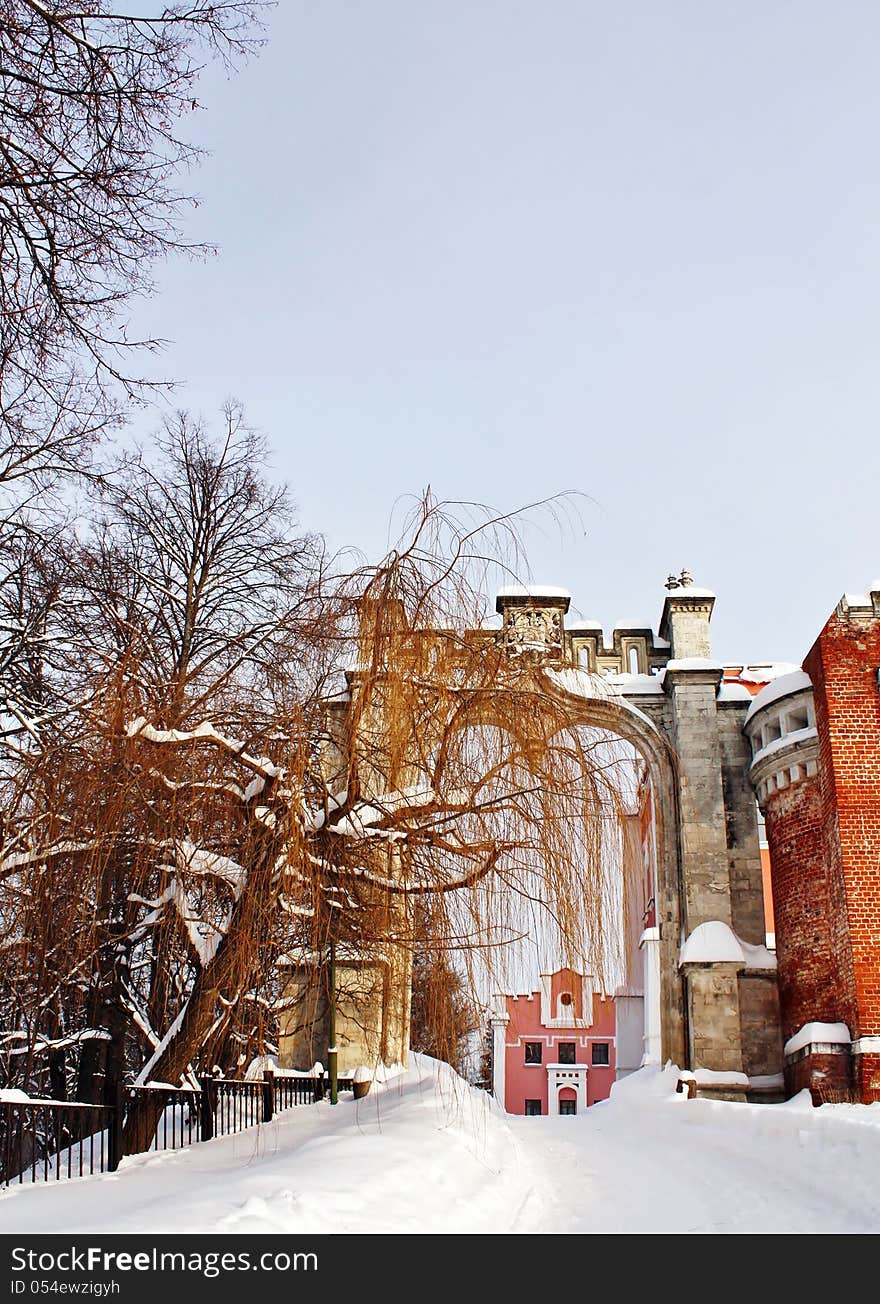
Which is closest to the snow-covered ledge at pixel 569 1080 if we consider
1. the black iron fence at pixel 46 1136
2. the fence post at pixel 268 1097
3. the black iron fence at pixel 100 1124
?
the black iron fence at pixel 100 1124

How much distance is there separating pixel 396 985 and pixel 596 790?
1907mm

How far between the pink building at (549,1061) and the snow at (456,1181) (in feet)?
114

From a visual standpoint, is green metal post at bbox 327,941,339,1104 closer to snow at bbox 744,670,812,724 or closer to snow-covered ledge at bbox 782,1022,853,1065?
snow-covered ledge at bbox 782,1022,853,1065

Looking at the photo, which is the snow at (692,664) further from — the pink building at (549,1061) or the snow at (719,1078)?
the pink building at (549,1061)

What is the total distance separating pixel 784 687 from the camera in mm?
17422

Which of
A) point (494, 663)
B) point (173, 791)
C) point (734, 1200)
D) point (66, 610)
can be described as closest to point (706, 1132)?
point (734, 1200)

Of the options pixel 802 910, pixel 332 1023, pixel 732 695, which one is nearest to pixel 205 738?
pixel 332 1023

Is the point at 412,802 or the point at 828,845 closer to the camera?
the point at 412,802

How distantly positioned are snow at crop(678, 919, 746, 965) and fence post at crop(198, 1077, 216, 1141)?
841 centimetres

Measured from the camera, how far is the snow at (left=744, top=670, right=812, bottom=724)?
17.2 metres

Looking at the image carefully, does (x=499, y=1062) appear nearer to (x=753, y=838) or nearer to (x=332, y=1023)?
(x=753, y=838)

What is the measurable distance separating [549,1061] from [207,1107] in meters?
37.8


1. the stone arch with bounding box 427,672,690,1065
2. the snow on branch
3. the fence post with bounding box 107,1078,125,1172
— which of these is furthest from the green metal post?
the stone arch with bounding box 427,672,690,1065

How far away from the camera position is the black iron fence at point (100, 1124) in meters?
8.39
